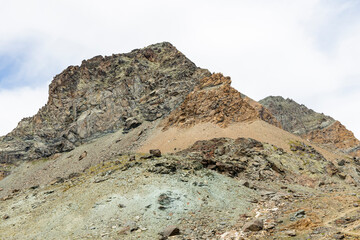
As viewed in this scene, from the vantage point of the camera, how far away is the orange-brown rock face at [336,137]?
349 feet

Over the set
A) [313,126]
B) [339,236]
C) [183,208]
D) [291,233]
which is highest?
[313,126]

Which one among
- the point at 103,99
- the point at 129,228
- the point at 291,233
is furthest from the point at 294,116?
the point at 129,228

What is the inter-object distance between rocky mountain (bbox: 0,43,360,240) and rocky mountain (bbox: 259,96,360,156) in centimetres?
195

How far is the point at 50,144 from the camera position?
264 feet

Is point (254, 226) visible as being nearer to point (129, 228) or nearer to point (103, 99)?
point (129, 228)

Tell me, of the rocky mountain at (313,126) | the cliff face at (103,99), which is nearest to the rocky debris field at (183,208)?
the cliff face at (103,99)

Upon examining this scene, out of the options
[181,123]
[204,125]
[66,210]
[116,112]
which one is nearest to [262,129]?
[204,125]

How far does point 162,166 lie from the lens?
28516mm

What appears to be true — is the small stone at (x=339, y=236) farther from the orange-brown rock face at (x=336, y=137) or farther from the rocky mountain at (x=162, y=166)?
the orange-brown rock face at (x=336, y=137)

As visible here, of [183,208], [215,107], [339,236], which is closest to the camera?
[339,236]

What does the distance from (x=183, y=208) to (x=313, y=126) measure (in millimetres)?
116268

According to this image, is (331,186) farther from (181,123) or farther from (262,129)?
(181,123)

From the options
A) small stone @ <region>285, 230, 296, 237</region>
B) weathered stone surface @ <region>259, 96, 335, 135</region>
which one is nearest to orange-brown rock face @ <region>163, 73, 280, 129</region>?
small stone @ <region>285, 230, 296, 237</region>

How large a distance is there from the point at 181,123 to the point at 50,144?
4445 centimetres
